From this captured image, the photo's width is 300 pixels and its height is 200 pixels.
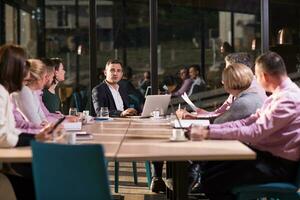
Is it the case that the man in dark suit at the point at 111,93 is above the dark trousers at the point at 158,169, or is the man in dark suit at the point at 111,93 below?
above

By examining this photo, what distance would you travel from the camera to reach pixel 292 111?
3699 millimetres

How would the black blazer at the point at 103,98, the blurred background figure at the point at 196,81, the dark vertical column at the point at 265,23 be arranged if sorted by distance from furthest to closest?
the blurred background figure at the point at 196,81 < the dark vertical column at the point at 265,23 < the black blazer at the point at 103,98

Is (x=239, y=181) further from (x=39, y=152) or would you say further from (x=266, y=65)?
(x=39, y=152)

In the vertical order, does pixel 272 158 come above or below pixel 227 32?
below

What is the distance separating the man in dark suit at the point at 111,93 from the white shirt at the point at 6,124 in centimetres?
285

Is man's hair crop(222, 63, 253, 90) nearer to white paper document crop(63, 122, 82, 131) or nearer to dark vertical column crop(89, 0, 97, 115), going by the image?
white paper document crop(63, 122, 82, 131)

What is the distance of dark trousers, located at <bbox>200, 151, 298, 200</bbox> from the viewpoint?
378cm

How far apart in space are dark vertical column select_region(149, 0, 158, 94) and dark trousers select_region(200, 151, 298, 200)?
4275 millimetres

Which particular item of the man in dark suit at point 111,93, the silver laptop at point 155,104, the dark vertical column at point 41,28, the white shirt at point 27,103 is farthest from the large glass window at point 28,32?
the white shirt at point 27,103

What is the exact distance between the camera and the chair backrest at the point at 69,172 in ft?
9.74

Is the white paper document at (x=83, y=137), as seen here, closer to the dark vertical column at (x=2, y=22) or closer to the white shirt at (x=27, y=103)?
the white shirt at (x=27, y=103)

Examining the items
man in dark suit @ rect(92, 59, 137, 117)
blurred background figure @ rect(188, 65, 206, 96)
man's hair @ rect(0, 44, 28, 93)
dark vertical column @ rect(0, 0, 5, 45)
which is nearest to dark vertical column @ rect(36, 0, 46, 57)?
dark vertical column @ rect(0, 0, 5, 45)

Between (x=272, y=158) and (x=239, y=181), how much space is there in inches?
10.3

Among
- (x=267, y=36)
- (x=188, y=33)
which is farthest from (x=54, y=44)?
(x=267, y=36)
